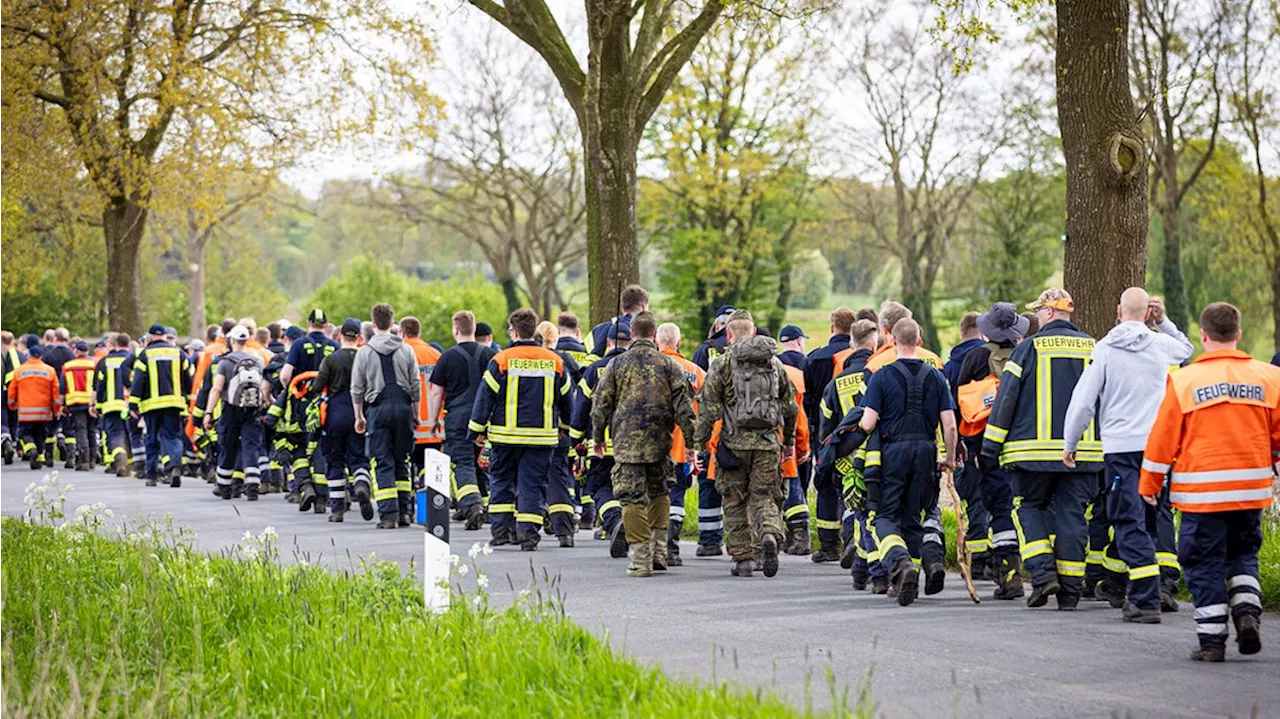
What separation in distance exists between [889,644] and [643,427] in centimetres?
414

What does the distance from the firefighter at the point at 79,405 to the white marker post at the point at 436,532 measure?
1871 cm

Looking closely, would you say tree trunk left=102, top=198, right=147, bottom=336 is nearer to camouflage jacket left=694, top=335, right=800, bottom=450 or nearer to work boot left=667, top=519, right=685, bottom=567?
work boot left=667, top=519, right=685, bottom=567

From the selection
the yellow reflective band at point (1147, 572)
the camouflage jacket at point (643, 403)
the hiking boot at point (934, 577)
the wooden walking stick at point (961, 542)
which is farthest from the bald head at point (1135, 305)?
the camouflage jacket at point (643, 403)

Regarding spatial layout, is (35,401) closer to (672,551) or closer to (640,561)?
(672,551)

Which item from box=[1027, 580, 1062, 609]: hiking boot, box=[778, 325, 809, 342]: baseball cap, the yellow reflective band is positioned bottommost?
box=[1027, 580, 1062, 609]: hiking boot

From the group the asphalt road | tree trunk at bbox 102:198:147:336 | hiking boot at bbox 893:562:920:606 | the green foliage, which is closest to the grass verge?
the asphalt road

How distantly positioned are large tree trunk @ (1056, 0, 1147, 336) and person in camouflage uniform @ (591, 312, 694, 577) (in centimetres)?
407

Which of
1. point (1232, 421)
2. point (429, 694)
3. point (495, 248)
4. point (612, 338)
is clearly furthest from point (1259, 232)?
point (429, 694)

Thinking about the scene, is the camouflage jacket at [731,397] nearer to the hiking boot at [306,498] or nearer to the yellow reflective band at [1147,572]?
the yellow reflective band at [1147,572]

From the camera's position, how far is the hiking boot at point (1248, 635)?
28.9 ft

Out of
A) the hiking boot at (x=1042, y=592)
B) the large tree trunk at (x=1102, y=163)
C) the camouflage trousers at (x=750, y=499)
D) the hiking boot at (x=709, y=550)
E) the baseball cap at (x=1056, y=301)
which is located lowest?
the hiking boot at (x=709, y=550)

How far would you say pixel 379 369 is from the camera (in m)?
16.7

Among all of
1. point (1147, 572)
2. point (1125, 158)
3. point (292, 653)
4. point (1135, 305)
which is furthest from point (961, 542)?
point (292, 653)

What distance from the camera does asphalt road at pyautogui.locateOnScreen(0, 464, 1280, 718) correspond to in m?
7.57
